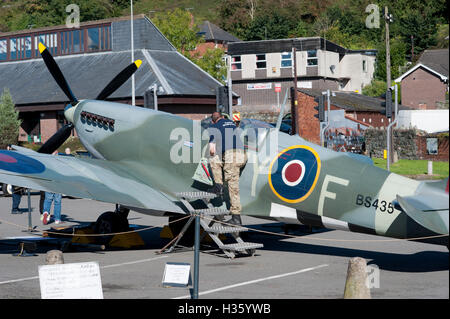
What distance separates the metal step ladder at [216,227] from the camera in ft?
41.1

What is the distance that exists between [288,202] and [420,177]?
20.6 metres

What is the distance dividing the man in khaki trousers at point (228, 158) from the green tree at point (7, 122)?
4161 cm

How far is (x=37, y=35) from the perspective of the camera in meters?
63.1

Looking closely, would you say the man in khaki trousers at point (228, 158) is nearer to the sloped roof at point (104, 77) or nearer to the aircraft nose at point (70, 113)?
the aircraft nose at point (70, 113)

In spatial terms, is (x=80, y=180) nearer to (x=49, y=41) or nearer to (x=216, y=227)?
(x=216, y=227)

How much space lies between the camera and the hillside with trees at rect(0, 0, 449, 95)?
7625 cm

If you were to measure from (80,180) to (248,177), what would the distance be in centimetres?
337

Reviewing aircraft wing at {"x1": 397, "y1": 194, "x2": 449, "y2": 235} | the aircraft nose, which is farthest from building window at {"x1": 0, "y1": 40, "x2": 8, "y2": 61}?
aircraft wing at {"x1": 397, "y1": 194, "x2": 449, "y2": 235}

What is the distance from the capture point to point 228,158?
41.7 feet

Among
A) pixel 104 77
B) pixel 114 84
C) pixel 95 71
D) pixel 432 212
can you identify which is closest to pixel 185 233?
pixel 114 84

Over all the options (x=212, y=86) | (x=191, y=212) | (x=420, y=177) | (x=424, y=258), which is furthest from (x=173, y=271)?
(x=212, y=86)

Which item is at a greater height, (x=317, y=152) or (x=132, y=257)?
(x=317, y=152)

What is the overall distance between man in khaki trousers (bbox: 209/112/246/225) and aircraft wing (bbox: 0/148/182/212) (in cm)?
110

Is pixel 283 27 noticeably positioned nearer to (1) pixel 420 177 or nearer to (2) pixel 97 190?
(1) pixel 420 177
